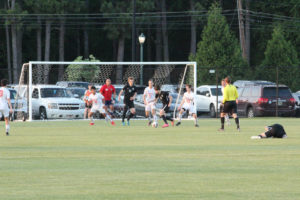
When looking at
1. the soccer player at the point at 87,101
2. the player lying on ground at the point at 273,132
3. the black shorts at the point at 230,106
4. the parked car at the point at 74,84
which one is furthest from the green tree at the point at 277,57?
the player lying on ground at the point at 273,132

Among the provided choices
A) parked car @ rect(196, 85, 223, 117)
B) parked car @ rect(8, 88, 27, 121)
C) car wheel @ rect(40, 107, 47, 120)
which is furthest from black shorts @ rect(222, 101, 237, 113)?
parked car @ rect(196, 85, 223, 117)

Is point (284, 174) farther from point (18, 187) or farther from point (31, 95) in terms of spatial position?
point (31, 95)

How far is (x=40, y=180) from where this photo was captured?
12273mm

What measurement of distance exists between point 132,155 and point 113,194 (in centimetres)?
618

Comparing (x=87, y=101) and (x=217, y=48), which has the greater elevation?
(x=217, y=48)

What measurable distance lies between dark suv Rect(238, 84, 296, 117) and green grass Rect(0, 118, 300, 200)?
17.9 metres

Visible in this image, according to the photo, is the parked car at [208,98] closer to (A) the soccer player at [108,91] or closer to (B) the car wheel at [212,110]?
(B) the car wheel at [212,110]

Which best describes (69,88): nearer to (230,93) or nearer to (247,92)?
(247,92)

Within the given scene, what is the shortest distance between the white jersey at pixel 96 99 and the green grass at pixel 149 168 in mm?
9988

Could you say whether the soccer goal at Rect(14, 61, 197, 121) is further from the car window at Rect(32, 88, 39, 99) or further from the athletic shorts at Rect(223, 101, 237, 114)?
the athletic shorts at Rect(223, 101, 237, 114)

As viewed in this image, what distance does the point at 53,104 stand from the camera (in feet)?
123

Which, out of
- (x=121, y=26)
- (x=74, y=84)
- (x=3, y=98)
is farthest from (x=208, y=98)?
(x=121, y=26)

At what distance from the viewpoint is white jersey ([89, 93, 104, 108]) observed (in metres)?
32.8

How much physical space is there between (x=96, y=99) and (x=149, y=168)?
18.9 m
